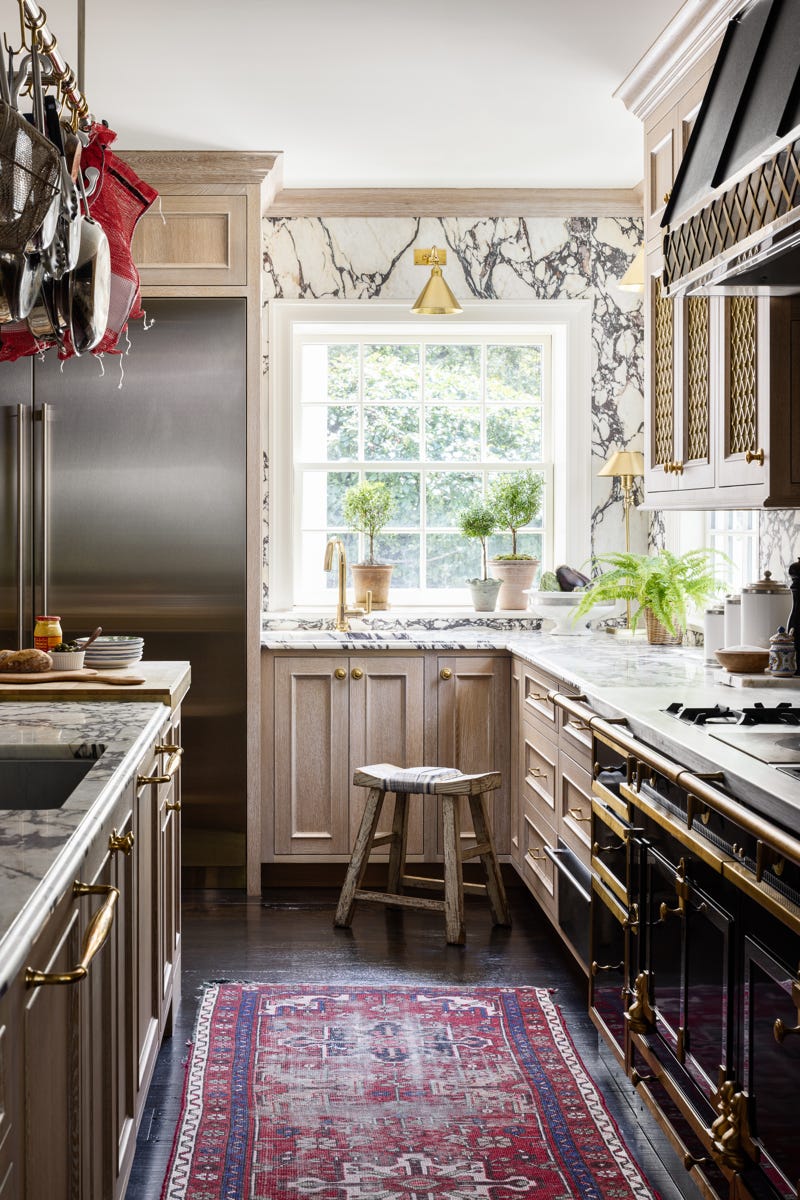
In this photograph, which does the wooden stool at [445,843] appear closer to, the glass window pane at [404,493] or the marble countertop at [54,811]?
the marble countertop at [54,811]

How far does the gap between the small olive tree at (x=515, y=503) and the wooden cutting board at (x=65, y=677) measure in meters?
2.29

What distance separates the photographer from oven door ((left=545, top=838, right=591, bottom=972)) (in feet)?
10.2

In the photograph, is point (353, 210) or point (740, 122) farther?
point (353, 210)

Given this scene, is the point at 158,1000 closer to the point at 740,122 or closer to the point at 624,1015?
the point at 624,1015

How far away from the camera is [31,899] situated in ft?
4.07

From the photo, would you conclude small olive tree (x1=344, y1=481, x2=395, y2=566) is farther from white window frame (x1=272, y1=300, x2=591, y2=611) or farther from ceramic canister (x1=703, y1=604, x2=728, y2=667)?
ceramic canister (x1=703, y1=604, x2=728, y2=667)

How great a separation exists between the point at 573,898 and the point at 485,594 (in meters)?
1.94

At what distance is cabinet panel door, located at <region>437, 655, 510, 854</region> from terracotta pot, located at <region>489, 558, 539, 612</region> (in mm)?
620

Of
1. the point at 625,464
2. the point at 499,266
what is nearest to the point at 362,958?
the point at 625,464

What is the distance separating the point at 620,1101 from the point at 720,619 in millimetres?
1400

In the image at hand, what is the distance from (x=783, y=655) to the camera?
2928 mm

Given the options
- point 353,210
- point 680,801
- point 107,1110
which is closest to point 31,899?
point 107,1110

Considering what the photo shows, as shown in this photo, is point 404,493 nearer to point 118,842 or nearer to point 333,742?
point 333,742

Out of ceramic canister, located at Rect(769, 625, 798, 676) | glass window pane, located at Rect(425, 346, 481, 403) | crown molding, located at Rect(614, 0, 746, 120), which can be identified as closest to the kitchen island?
ceramic canister, located at Rect(769, 625, 798, 676)
